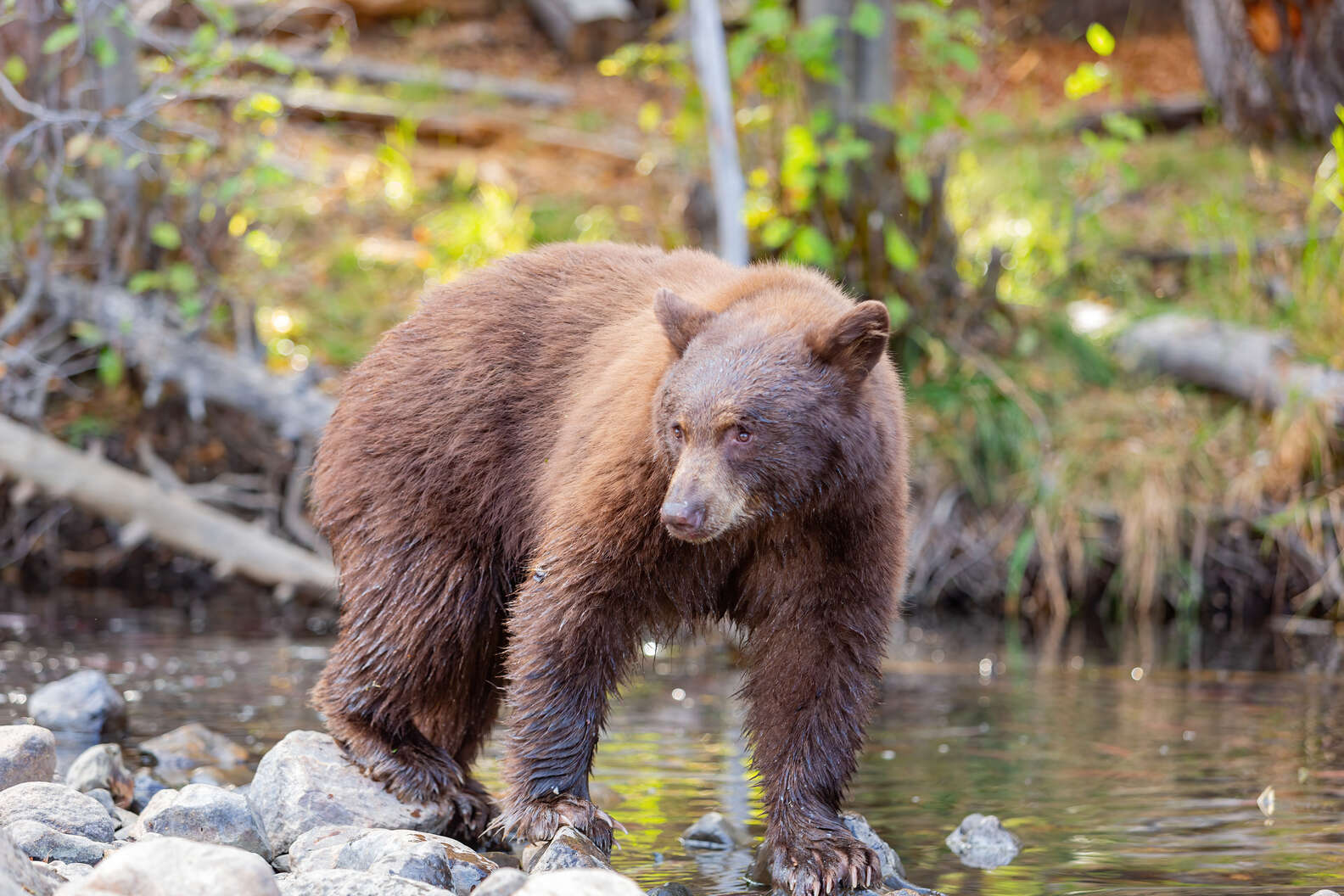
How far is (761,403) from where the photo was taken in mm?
3961

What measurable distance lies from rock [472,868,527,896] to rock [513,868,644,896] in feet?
0.85

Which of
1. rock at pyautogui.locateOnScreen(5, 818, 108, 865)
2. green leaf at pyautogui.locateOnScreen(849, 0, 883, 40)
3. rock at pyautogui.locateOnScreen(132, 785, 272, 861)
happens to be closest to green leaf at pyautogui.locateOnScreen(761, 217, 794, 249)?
green leaf at pyautogui.locateOnScreen(849, 0, 883, 40)

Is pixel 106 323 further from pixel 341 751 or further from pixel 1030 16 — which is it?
pixel 1030 16

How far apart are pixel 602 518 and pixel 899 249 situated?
19.2ft

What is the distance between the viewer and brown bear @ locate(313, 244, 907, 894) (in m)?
4.04

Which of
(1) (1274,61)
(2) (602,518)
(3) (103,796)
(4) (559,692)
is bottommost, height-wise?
(3) (103,796)

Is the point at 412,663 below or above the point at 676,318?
below

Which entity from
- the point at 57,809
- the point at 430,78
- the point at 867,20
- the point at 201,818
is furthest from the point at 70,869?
the point at 430,78

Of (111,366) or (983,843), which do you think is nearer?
(983,843)

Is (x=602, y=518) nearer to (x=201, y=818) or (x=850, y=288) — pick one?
(x=201, y=818)

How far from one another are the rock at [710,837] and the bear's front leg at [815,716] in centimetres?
34

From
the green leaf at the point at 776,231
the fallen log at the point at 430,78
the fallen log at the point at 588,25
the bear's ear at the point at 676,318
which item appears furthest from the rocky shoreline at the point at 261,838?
the fallen log at the point at 588,25

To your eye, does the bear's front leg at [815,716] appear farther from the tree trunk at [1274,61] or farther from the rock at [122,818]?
the tree trunk at [1274,61]

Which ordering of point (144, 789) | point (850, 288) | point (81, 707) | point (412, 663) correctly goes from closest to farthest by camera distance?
point (412, 663), point (144, 789), point (81, 707), point (850, 288)
